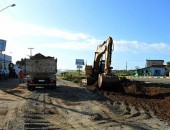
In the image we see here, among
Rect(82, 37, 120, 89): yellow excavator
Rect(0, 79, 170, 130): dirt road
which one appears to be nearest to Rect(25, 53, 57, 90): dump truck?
Rect(82, 37, 120, 89): yellow excavator

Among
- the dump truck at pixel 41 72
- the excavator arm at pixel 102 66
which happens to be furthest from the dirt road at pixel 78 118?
the dump truck at pixel 41 72

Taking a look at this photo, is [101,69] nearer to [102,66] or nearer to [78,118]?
[102,66]

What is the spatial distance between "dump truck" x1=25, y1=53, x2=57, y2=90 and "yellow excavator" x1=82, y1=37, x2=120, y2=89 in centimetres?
382

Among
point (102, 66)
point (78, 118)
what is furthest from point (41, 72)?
point (78, 118)

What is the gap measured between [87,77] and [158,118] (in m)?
22.5

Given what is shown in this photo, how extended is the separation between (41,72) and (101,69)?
24.9 ft

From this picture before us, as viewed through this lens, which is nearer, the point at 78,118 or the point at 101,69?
the point at 78,118

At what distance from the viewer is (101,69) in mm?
36125

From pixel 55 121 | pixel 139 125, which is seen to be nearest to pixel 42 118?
pixel 55 121

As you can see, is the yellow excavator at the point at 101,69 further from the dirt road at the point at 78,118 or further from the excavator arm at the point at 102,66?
the dirt road at the point at 78,118

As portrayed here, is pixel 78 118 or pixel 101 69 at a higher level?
pixel 101 69

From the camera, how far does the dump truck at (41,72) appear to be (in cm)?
3036

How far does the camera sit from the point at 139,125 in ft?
42.9

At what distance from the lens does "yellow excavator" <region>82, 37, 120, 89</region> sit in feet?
92.8
